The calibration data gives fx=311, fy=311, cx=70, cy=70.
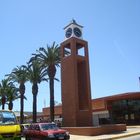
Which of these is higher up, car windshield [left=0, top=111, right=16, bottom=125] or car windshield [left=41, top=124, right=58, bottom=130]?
car windshield [left=0, top=111, right=16, bottom=125]

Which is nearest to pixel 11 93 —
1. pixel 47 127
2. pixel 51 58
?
pixel 51 58

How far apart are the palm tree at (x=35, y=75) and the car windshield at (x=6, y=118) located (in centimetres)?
2845

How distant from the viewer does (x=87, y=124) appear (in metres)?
36.4

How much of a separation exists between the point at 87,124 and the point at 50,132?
1366 centimetres

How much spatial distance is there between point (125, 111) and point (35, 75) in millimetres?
15321

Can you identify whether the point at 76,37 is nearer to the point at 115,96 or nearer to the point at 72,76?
the point at 72,76

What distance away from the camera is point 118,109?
49250 mm

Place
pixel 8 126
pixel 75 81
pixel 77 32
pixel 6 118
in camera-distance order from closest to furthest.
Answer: pixel 8 126, pixel 6 118, pixel 75 81, pixel 77 32

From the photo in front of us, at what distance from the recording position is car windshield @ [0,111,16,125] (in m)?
19.0

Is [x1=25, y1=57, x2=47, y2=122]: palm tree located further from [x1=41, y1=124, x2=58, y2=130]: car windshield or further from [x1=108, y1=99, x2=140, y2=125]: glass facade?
[x1=41, y1=124, x2=58, y2=130]: car windshield

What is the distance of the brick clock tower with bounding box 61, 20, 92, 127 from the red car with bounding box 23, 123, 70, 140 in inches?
413

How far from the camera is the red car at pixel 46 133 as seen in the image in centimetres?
2312

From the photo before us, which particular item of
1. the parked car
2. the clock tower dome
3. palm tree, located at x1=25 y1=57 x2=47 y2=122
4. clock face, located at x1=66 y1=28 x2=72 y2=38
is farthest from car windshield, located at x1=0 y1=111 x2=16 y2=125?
palm tree, located at x1=25 y1=57 x2=47 y2=122

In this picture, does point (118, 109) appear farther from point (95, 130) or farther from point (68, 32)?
point (95, 130)
